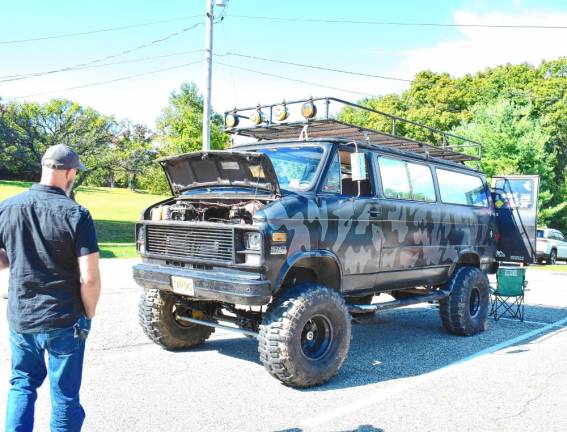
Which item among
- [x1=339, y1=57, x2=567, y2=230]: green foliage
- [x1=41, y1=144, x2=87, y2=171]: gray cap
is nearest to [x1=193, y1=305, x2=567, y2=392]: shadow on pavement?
[x1=41, y1=144, x2=87, y2=171]: gray cap

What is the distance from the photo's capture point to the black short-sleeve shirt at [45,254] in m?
3.09

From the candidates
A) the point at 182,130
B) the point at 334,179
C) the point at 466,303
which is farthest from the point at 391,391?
the point at 182,130

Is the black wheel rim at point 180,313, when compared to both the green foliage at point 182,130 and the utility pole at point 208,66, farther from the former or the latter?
the green foliage at point 182,130

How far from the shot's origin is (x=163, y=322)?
6.11 m

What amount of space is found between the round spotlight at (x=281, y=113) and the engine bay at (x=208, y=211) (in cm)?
153

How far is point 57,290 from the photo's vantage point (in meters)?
3.14

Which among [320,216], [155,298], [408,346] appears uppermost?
[320,216]

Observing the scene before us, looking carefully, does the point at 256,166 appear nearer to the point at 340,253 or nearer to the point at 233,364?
the point at 340,253

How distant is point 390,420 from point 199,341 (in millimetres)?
2833

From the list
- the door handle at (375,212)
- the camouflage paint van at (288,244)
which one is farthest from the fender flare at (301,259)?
the door handle at (375,212)

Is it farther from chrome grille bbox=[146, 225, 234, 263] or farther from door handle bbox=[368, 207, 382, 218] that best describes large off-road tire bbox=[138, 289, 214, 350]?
door handle bbox=[368, 207, 382, 218]

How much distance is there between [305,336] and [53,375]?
2.71 m

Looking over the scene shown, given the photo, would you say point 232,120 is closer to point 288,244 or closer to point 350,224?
point 350,224

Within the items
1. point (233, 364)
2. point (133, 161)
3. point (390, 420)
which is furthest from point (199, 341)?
point (133, 161)
